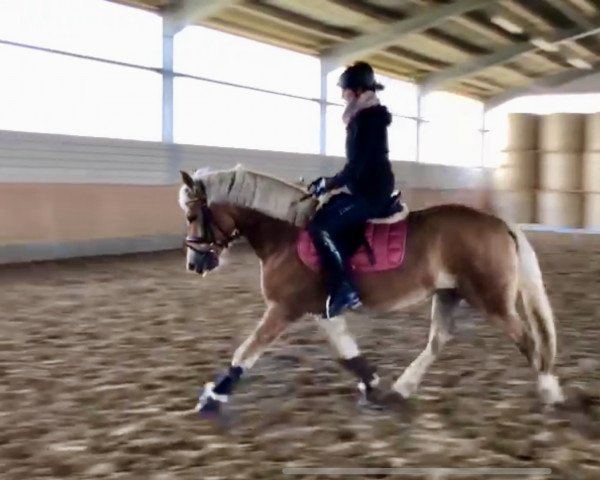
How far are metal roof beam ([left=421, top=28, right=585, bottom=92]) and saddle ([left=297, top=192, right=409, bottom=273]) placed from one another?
1477cm

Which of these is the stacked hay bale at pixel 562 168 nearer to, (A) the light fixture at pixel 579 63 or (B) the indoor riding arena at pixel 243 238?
(B) the indoor riding arena at pixel 243 238

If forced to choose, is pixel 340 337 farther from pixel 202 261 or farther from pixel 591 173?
pixel 591 173

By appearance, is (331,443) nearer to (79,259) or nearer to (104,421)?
(104,421)

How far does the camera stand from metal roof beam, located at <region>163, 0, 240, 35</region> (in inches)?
461

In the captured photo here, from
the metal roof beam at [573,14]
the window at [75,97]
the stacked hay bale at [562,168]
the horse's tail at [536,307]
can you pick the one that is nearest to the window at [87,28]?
the window at [75,97]

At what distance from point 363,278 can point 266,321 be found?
1.68 ft

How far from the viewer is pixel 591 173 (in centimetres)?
1858

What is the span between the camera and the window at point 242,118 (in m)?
12.9

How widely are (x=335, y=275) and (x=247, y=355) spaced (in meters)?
0.55

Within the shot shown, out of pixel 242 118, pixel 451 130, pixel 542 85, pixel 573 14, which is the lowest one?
pixel 242 118

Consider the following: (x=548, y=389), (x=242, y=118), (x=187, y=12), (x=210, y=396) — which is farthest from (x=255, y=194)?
(x=242, y=118)

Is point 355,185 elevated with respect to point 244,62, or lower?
lower

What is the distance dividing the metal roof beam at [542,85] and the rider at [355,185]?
1915 centimetres

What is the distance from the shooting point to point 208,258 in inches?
152
